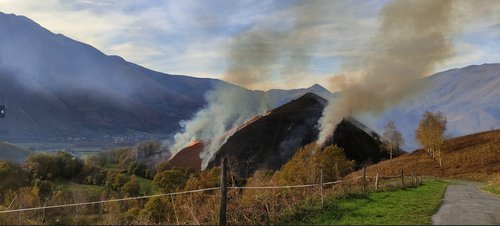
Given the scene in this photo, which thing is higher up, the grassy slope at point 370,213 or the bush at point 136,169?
the grassy slope at point 370,213

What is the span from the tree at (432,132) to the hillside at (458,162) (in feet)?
10.5

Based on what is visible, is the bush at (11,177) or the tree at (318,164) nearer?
the tree at (318,164)

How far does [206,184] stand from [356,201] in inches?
1756

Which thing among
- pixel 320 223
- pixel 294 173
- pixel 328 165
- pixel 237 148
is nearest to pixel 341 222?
pixel 320 223

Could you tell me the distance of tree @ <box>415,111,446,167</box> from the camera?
427ft

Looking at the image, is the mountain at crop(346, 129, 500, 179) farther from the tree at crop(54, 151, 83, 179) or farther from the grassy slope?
the tree at crop(54, 151, 83, 179)

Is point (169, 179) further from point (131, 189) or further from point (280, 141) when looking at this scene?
point (280, 141)

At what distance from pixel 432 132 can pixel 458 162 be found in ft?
56.8

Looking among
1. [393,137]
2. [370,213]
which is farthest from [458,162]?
[370,213]

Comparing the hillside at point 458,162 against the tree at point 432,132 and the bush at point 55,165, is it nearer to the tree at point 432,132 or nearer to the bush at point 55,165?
the tree at point 432,132

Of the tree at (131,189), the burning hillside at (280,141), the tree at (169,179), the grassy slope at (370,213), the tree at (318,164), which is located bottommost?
the tree at (131,189)

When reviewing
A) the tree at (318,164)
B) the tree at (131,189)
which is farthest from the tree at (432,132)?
the tree at (131,189)

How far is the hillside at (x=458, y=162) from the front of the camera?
4019 inches

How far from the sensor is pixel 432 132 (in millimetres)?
131000
